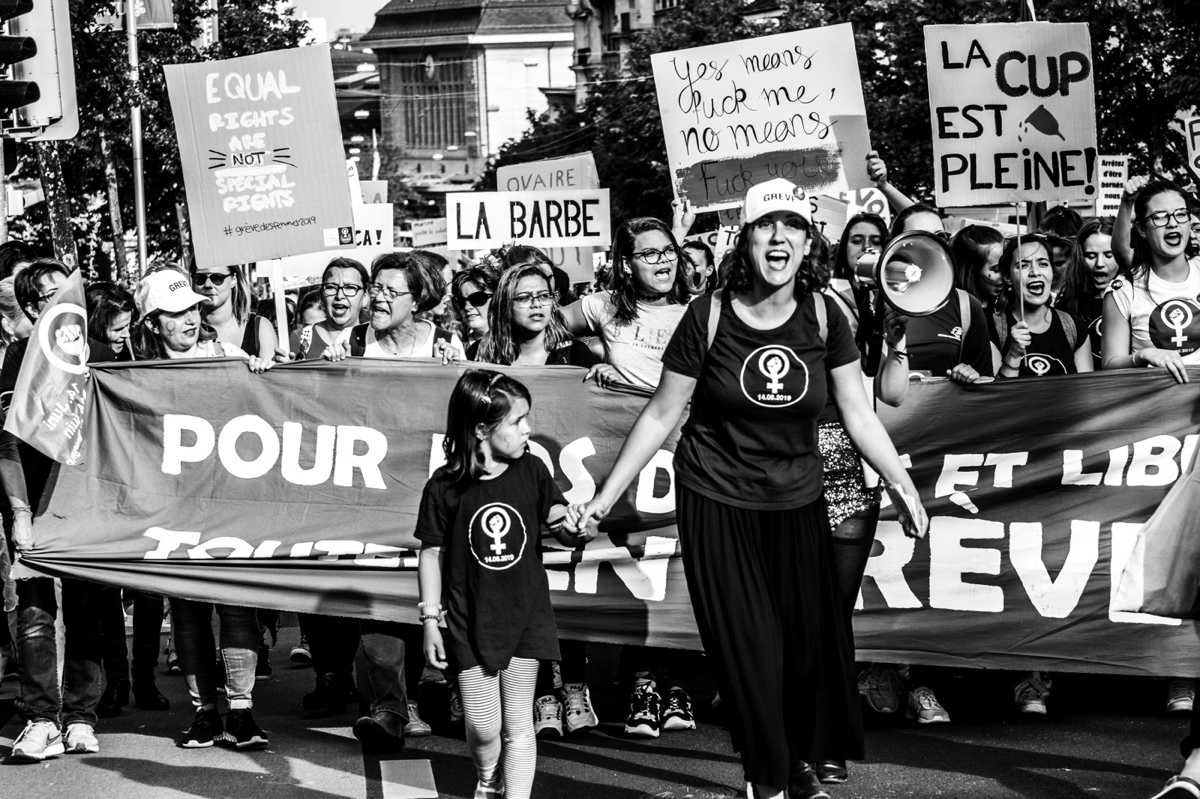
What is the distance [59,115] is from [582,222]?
479cm

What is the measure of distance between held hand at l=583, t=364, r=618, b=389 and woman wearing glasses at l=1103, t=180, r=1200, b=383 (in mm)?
1828

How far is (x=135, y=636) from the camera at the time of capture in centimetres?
767

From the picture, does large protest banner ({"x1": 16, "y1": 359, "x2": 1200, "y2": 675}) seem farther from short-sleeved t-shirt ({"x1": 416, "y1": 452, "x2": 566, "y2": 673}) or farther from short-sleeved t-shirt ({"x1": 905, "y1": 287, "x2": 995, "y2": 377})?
short-sleeved t-shirt ({"x1": 416, "y1": 452, "x2": 566, "y2": 673})

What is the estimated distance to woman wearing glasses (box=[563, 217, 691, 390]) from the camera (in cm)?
678

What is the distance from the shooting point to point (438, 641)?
5344 mm

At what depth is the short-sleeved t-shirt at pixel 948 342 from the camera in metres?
6.73

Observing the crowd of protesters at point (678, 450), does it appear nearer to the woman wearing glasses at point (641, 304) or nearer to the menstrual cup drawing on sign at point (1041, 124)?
the woman wearing glasses at point (641, 304)

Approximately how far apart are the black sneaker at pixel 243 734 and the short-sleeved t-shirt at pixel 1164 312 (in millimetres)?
3533

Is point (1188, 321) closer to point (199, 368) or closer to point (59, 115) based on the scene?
point (199, 368)

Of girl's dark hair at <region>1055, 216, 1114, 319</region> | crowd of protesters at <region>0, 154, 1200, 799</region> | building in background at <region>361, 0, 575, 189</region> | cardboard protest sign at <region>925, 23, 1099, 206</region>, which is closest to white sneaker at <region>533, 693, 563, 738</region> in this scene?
Answer: crowd of protesters at <region>0, 154, 1200, 799</region>

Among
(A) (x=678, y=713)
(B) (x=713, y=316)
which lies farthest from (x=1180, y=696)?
(B) (x=713, y=316)

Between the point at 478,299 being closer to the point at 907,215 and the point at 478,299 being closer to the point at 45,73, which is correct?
the point at 907,215

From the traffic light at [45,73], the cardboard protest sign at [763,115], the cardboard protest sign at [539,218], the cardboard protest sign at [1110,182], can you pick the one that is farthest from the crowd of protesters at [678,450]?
the cardboard protest sign at [1110,182]

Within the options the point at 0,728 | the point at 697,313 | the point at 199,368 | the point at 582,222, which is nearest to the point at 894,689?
the point at 697,313
